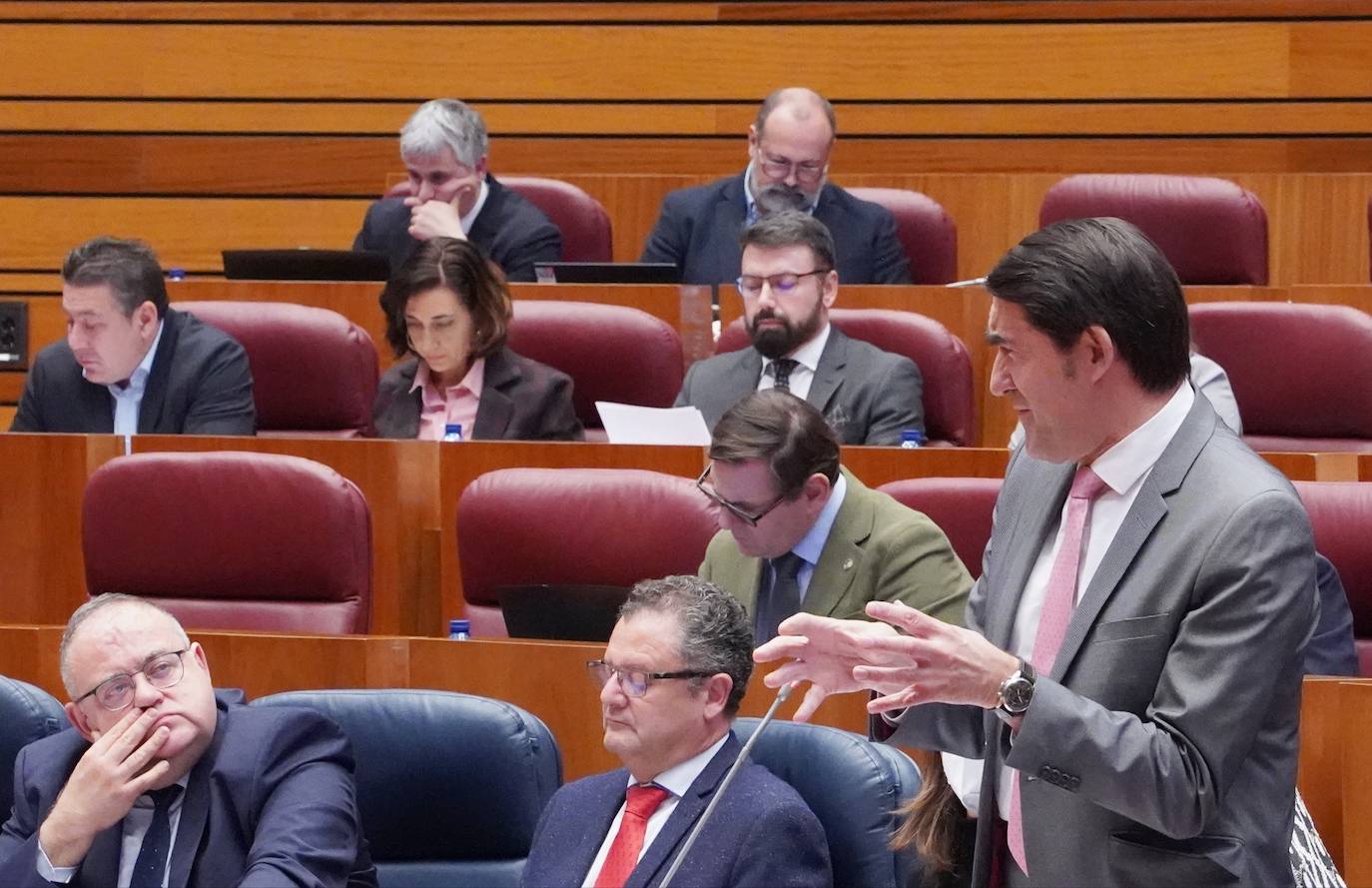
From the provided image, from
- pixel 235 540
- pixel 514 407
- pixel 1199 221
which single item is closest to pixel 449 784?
pixel 235 540

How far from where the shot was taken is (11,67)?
4.41m

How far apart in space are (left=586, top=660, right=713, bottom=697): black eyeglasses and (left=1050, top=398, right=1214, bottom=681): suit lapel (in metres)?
0.55

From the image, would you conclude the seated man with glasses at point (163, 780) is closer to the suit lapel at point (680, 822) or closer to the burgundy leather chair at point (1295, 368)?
the suit lapel at point (680, 822)

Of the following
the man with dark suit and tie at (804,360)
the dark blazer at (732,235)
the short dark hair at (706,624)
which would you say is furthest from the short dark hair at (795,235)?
the short dark hair at (706,624)

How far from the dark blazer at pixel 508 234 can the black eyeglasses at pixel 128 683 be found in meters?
1.80

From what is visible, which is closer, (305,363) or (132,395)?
(132,395)

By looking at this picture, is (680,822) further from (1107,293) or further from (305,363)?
(305,363)

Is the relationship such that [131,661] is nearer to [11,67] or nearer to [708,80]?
[708,80]

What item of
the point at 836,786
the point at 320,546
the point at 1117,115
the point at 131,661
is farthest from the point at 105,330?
the point at 1117,115

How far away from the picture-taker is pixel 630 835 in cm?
157

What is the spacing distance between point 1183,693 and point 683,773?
0.65 metres

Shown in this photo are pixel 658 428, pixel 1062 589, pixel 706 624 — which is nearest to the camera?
pixel 1062 589

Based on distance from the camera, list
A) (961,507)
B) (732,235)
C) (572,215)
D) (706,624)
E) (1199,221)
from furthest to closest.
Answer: (572,215)
(732,235)
(1199,221)
(961,507)
(706,624)

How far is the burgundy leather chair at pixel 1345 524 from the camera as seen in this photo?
1.99 meters
